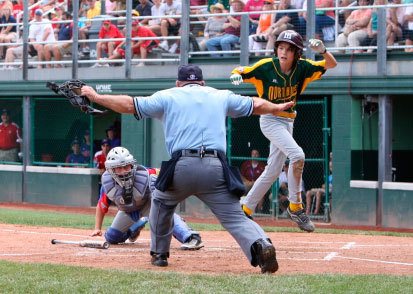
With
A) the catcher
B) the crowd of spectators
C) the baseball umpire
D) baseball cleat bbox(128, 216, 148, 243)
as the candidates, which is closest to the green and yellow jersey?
the baseball umpire

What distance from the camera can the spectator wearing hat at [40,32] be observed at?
78.7ft

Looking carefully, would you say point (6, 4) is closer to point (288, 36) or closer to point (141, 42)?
point (141, 42)

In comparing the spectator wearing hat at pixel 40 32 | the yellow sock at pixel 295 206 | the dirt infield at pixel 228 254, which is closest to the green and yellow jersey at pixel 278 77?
the yellow sock at pixel 295 206

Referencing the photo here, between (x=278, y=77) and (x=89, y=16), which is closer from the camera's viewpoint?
(x=278, y=77)

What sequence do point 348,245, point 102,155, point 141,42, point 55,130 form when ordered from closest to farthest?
1. point 348,245
2. point 141,42
3. point 102,155
4. point 55,130

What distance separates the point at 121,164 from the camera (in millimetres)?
10859

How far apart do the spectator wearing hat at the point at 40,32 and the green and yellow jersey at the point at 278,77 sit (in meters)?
13.1

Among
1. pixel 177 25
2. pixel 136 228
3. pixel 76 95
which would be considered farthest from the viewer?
pixel 177 25

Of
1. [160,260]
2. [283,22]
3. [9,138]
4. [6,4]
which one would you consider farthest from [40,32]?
[160,260]

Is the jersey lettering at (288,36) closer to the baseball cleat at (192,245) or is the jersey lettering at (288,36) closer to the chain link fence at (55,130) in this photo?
the baseball cleat at (192,245)

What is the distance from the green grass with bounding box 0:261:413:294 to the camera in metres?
7.97

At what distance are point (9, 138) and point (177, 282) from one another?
17501 millimetres

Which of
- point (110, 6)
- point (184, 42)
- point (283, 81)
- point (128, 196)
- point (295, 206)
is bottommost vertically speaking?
point (295, 206)

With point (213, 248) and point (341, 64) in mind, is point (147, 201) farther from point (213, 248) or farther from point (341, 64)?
point (341, 64)
